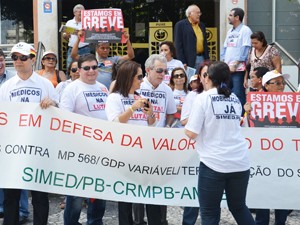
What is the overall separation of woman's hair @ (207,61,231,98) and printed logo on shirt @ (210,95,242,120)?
2.3 inches

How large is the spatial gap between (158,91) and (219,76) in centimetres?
124

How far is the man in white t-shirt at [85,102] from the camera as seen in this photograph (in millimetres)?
6285

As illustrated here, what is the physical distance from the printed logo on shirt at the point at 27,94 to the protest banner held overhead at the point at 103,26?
2.41 m

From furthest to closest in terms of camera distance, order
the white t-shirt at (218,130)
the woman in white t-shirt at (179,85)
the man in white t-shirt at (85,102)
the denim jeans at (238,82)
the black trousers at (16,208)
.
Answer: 1. the denim jeans at (238,82)
2. the woman in white t-shirt at (179,85)
3. the man in white t-shirt at (85,102)
4. the black trousers at (16,208)
5. the white t-shirt at (218,130)

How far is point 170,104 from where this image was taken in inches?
260

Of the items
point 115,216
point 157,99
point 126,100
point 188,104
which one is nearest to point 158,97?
point 157,99

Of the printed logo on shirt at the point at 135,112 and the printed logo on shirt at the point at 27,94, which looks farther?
the printed logo on shirt at the point at 27,94

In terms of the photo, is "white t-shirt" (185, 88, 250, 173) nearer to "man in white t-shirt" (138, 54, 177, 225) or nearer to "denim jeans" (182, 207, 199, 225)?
"man in white t-shirt" (138, 54, 177, 225)

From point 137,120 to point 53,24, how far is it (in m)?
7.45

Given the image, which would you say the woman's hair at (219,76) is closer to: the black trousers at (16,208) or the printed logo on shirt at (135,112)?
the printed logo on shirt at (135,112)

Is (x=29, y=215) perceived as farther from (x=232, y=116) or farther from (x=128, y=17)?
(x=128, y=17)

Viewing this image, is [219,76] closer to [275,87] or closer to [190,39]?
[275,87]

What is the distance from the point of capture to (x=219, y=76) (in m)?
5.35

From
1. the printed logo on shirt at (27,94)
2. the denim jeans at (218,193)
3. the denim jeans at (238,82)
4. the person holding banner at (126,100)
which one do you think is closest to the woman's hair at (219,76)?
the denim jeans at (218,193)
